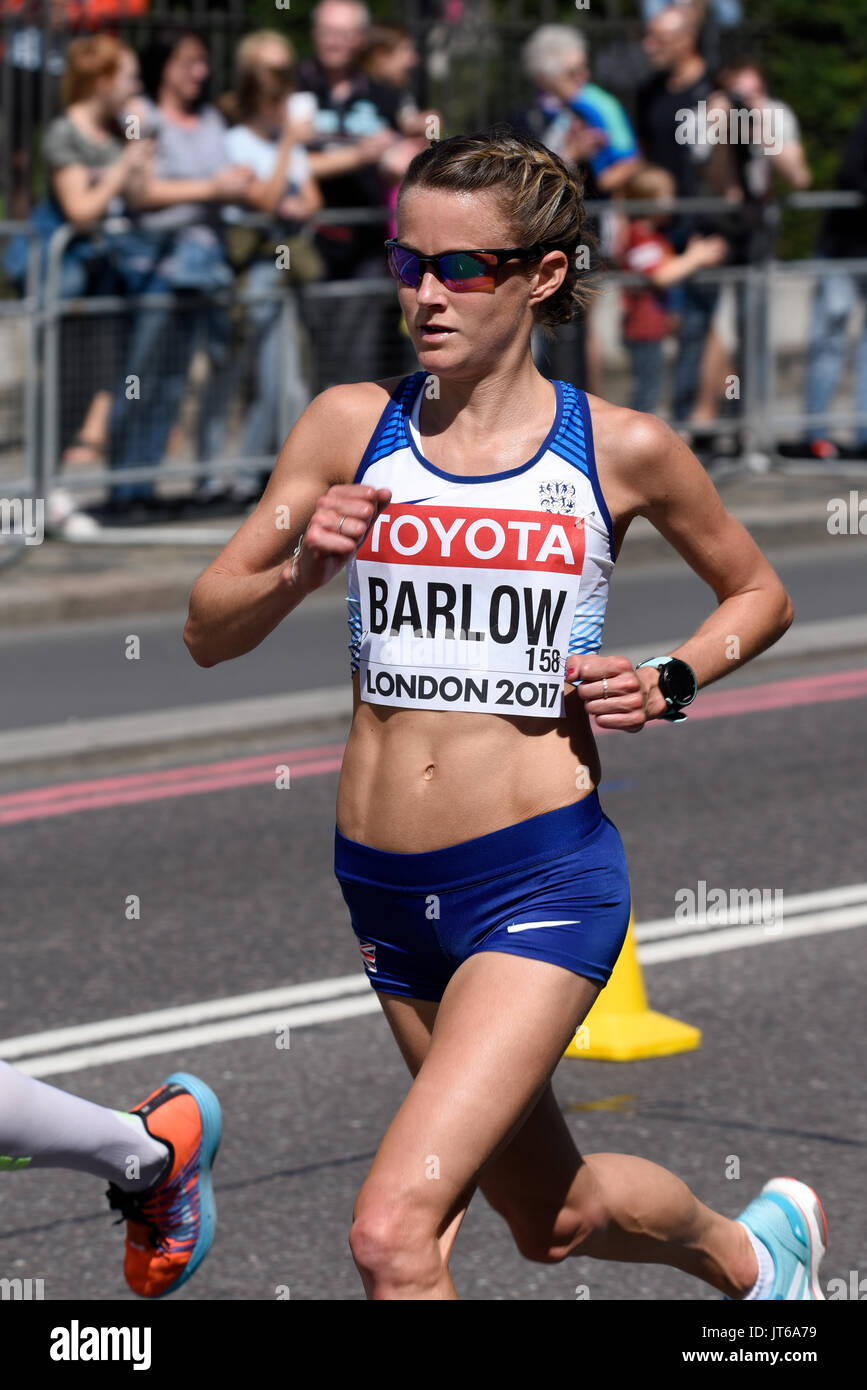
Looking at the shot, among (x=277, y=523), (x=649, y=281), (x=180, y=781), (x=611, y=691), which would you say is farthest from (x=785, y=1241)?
(x=649, y=281)

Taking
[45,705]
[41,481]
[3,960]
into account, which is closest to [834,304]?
[41,481]

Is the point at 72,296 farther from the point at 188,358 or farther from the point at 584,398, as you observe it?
the point at 584,398

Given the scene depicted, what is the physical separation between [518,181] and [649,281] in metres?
11.2

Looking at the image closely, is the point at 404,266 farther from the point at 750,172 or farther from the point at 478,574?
the point at 750,172

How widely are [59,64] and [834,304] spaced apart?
5.25m

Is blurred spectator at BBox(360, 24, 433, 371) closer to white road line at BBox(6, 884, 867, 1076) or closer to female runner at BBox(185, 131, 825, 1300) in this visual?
white road line at BBox(6, 884, 867, 1076)

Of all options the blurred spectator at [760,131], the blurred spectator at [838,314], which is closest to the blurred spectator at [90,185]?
the blurred spectator at [760,131]

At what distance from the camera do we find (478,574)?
12.2 ft

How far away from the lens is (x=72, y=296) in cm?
1248

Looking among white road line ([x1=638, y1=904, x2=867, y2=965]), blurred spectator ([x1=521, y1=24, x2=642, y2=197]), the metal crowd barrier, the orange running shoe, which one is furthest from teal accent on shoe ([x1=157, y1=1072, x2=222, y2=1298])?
blurred spectator ([x1=521, y1=24, x2=642, y2=197])

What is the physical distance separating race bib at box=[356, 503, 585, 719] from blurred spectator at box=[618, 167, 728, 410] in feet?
36.4

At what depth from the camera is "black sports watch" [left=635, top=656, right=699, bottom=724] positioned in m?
3.79

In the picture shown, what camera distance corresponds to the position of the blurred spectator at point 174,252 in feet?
41.3

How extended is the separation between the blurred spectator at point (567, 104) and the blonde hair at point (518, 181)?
9920 mm
